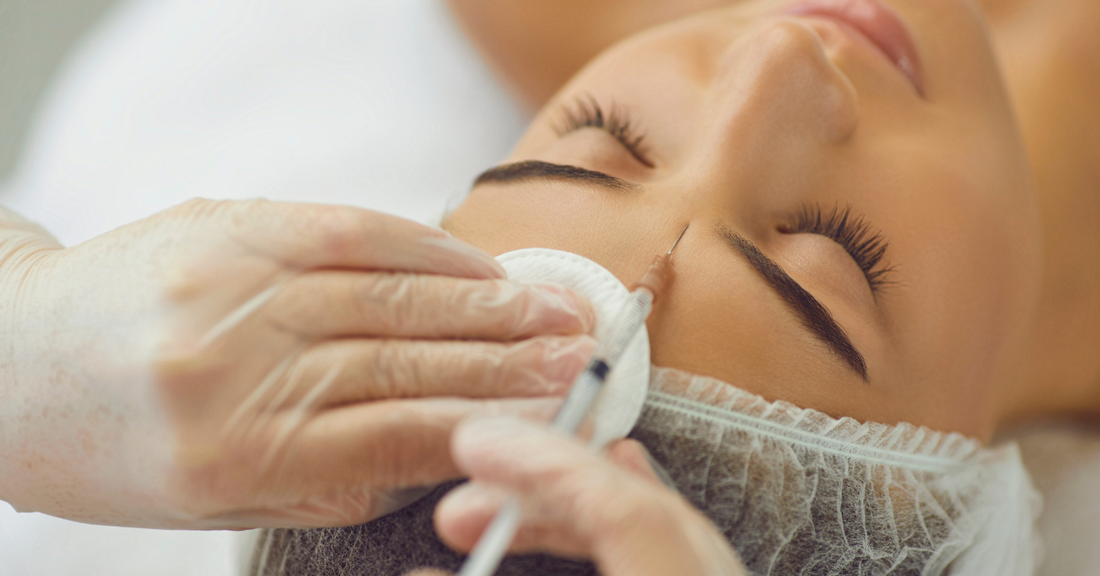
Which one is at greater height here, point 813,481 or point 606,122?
point 606,122

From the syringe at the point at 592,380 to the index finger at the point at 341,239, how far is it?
0.17m

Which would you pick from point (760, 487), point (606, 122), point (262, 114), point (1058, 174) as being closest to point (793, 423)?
point (760, 487)

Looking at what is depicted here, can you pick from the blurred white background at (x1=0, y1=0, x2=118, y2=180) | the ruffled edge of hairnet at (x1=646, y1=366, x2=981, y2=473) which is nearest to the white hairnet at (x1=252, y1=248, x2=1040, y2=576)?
the ruffled edge of hairnet at (x1=646, y1=366, x2=981, y2=473)

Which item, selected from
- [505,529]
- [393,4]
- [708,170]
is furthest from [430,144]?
[505,529]

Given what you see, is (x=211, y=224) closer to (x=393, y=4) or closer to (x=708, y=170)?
(x=708, y=170)

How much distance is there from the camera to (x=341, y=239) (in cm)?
71

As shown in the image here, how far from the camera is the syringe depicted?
0.57 m

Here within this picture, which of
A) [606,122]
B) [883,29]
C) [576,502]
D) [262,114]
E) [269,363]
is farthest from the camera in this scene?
[262,114]

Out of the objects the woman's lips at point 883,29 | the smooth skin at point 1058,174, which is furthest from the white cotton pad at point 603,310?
the smooth skin at point 1058,174

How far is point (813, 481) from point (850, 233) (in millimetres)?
331

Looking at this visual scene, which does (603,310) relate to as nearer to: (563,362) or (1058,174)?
(563,362)

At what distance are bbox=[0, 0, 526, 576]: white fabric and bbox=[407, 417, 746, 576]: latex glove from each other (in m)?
1.19

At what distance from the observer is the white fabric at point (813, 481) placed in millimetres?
815

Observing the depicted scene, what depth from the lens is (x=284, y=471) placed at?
2.26 feet
